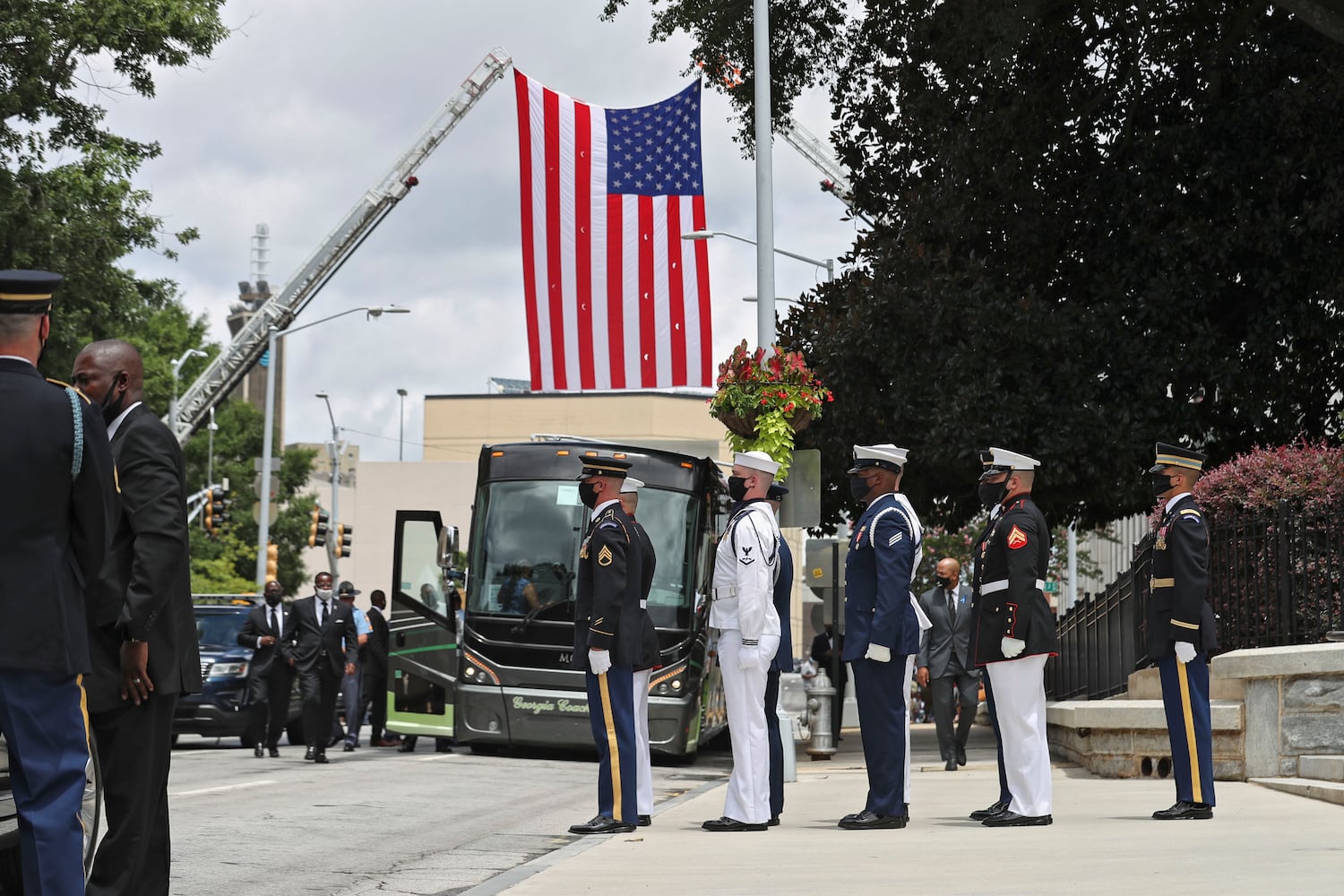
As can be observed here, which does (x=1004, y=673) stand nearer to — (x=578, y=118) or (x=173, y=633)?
(x=173, y=633)

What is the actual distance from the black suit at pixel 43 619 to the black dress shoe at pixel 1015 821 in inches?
242

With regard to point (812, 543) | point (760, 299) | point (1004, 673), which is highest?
point (760, 299)

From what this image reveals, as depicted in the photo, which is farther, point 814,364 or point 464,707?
point 814,364

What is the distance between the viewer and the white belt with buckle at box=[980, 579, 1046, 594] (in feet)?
33.3

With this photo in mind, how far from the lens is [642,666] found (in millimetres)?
10211

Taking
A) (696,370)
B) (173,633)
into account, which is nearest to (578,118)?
(696,370)

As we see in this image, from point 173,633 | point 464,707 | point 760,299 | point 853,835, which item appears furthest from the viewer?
point 464,707

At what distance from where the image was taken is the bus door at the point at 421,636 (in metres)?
20.1

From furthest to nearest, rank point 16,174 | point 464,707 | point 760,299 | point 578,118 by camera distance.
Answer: point 16,174 < point 578,118 < point 464,707 < point 760,299

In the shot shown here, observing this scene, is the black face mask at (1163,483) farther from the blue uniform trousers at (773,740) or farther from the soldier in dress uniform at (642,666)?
the soldier in dress uniform at (642,666)

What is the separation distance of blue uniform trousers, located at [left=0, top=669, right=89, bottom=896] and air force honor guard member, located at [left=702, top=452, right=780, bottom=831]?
5.45 m

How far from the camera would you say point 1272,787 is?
Result: 11.9m

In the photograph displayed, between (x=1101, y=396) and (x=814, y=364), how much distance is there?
3382 mm

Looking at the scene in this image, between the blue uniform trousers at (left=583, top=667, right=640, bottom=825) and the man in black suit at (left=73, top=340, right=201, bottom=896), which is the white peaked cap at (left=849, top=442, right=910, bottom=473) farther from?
the man in black suit at (left=73, top=340, right=201, bottom=896)
